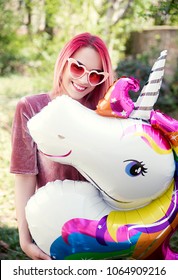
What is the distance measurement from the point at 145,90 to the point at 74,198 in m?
0.51

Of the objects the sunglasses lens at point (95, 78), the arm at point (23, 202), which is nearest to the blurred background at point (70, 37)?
the arm at point (23, 202)

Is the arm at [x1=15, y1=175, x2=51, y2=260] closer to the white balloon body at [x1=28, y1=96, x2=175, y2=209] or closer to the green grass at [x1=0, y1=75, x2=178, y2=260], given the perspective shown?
the white balloon body at [x1=28, y1=96, x2=175, y2=209]

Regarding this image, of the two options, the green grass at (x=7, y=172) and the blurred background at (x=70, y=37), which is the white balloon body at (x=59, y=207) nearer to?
the green grass at (x=7, y=172)

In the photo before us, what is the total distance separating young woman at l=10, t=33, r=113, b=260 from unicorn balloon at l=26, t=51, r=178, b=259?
0.12 m

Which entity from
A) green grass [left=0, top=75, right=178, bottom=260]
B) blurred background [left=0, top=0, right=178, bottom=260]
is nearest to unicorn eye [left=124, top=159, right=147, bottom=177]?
green grass [left=0, top=75, right=178, bottom=260]

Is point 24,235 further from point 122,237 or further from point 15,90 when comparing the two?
point 15,90

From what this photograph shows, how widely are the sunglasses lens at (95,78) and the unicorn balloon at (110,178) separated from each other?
0.53ft

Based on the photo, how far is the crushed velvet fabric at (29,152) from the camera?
86.2 inches

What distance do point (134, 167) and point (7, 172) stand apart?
127 inches

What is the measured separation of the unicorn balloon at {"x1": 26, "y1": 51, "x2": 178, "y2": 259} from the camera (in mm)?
1939

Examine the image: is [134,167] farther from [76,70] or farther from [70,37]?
[70,37]

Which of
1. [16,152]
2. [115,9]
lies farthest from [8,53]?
[16,152]

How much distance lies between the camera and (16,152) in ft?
7.23

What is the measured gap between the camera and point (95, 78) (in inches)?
84.7
